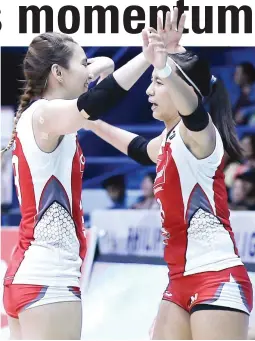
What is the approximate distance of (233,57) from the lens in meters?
6.93

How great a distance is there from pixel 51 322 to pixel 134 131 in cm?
412

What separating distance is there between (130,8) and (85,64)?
0.98 meters

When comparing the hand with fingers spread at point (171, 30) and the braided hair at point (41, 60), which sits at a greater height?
the hand with fingers spread at point (171, 30)

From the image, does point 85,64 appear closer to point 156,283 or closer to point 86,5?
point 86,5

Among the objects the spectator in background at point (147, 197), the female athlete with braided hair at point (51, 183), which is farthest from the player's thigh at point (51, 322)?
the spectator in background at point (147, 197)

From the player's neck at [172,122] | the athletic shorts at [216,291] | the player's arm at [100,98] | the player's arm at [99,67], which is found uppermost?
the player's arm at [99,67]

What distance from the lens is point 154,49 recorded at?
9.02ft

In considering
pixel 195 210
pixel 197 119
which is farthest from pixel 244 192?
pixel 197 119

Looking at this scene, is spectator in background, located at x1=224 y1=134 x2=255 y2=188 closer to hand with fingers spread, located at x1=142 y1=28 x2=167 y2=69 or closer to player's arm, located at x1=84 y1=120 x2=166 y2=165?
player's arm, located at x1=84 y1=120 x2=166 y2=165

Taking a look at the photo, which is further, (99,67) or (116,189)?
(116,189)

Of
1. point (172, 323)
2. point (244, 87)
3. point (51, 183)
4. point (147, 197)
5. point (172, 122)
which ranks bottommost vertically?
point (172, 323)

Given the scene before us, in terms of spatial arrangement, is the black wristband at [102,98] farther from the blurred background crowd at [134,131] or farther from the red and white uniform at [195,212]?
the blurred background crowd at [134,131]

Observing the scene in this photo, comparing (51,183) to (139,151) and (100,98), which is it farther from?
(139,151)

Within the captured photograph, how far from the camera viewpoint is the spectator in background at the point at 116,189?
6517mm
